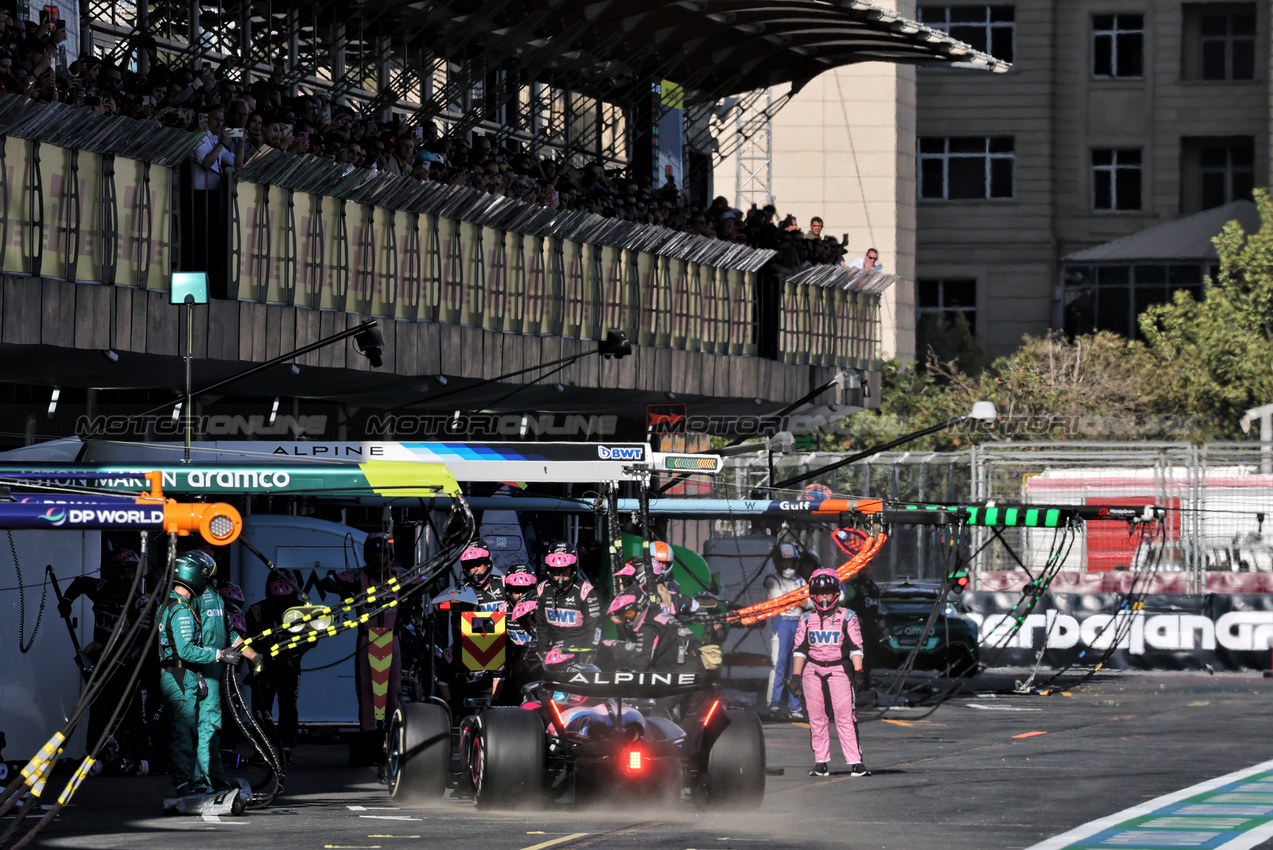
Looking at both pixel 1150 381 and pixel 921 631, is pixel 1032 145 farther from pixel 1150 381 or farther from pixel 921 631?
pixel 921 631

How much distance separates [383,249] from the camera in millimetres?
25750

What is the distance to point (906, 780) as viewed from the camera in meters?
17.5

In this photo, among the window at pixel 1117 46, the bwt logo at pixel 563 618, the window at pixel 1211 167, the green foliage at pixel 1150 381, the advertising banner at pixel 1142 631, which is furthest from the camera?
the window at pixel 1117 46

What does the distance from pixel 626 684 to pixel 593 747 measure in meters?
0.51

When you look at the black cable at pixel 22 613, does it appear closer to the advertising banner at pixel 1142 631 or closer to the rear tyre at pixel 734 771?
the rear tyre at pixel 734 771

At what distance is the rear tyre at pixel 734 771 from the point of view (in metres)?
15.1

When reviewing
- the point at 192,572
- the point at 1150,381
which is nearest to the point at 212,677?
the point at 192,572

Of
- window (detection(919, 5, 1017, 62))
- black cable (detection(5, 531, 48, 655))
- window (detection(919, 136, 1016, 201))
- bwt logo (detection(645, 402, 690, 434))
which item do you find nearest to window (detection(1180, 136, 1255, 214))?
window (detection(919, 136, 1016, 201))

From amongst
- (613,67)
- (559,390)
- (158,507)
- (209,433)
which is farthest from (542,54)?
(158,507)

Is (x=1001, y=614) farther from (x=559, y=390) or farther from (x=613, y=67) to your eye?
(x=613, y=67)

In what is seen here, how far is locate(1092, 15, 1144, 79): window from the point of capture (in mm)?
67250

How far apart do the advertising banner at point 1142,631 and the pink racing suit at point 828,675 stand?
40.3 ft

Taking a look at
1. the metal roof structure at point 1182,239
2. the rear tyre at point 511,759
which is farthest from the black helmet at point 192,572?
the metal roof structure at point 1182,239

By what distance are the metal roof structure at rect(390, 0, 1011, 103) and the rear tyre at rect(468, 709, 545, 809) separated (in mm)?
17774
